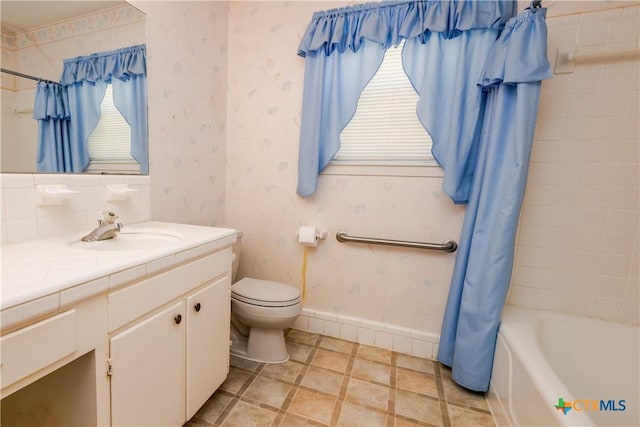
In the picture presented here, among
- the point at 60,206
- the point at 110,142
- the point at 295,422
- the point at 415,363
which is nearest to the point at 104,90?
the point at 110,142

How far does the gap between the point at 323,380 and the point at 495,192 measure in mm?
1294

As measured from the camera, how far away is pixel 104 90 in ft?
4.08

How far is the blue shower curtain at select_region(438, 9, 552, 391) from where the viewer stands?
128cm

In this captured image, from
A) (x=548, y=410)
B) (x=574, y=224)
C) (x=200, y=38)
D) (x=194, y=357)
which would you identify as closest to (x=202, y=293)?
(x=194, y=357)

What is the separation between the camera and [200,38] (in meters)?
1.75

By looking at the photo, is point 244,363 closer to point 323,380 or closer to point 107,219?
point 323,380

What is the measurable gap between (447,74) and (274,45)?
3.61ft

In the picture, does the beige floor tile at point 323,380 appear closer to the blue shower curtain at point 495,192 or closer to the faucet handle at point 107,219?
the blue shower curtain at point 495,192

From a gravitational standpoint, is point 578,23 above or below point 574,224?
above

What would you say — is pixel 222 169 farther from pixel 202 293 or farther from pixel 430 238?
pixel 430 238

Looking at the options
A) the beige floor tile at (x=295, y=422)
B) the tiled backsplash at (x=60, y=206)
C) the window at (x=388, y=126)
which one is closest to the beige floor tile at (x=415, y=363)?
the beige floor tile at (x=295, y=422)

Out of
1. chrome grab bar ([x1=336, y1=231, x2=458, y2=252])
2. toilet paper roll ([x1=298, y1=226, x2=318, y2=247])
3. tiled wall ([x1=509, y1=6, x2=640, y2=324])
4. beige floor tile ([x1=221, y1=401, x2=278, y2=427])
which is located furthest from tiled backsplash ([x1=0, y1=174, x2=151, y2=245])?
tiled wall ([x1=509, y1=6, x2=640, y2=324])

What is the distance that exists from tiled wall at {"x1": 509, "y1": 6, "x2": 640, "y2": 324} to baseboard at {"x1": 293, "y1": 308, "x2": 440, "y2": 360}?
68cm

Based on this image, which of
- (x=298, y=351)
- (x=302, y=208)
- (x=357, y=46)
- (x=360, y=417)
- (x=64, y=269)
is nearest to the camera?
(x=64, y=269)
